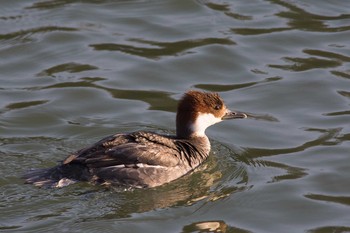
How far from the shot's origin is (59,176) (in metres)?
10.3

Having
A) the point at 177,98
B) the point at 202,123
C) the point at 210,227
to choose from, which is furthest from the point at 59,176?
the point at 177,98

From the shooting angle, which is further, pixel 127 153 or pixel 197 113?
pixel 197 113

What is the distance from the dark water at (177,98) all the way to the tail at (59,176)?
0.10 m

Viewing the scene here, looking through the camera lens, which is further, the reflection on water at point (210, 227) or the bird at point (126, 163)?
the bird at point (126, 163)

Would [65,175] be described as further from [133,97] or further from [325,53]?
[325,53]

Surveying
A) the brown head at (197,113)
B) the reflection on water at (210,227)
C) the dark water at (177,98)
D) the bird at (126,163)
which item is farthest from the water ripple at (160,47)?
the reflection on water at (210,227)

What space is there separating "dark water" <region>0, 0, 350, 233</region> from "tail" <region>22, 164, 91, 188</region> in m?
0.10

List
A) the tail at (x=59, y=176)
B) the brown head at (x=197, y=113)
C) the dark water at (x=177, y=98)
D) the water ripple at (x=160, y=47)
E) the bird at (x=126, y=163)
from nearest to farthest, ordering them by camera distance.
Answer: the dark water at (x=177, y=98) < the tail at (x=59, y=176) < the bird at (x=126, y=163) < the brown head at (x=197, y=113) < the water ripple at (x=160, y=47)

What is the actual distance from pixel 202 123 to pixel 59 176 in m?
1.96

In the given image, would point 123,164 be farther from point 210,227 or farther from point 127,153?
point 210,227

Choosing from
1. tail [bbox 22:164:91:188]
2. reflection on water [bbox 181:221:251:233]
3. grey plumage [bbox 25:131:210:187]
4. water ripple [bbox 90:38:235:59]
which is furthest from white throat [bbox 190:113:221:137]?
water ripple [bbox 90:38:235:59]

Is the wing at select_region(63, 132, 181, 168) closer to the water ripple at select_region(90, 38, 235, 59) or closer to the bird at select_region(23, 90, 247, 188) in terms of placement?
the bird at select_region(23, 90, 247, 188)

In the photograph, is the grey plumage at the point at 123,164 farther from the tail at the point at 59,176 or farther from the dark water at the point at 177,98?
the dark water at the point at 177,98

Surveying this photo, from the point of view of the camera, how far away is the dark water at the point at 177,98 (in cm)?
984
